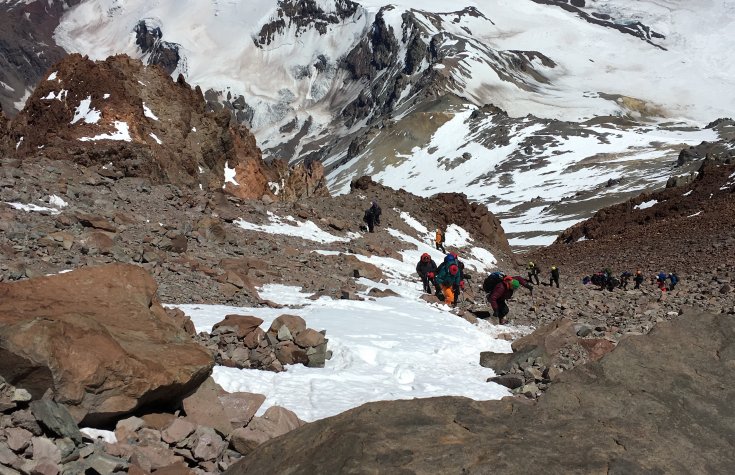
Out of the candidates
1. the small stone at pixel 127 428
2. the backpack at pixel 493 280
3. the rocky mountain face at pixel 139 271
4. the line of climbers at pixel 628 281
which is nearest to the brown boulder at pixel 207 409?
the rocky mountain face at pixel 139 271

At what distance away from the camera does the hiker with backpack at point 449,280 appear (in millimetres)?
19125

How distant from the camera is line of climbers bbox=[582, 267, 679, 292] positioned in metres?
25.1

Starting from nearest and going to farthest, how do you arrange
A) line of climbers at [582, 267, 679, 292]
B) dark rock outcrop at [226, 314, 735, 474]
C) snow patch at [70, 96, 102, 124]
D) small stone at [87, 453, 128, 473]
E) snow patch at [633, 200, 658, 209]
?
dark rock outcrop at [226, 314, 735, 474], small stone at [87, 453, 128, 473], line of climbers at [582, 267, 679, 292], snow patch at [70, 96, 102, 124], snow patch at [633, 200, 658, 209]

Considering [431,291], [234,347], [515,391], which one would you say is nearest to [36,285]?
[234,347]

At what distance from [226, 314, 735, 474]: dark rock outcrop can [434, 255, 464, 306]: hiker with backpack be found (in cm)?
1201

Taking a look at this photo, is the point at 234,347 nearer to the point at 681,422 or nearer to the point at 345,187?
the point at 681,422

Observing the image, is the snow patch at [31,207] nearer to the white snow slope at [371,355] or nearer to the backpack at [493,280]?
the white snow slope at [371,355]

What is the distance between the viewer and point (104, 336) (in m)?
6.53

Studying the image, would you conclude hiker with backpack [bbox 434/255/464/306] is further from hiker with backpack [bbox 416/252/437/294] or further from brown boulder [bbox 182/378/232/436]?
brown boulder [bbox 182/378/232/436]

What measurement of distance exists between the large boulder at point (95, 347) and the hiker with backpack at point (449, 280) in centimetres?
1190

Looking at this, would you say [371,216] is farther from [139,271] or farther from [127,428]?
[127,428]

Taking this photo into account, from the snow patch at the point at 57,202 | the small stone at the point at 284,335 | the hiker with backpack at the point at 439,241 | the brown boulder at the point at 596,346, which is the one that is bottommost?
the hiker with backpack at the point at 439,241

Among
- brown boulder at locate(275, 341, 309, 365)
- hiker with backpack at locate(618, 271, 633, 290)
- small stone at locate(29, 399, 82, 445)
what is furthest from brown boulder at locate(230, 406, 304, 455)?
hiker with backpack at locate(618, 271, 633, 290)

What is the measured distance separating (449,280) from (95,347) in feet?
45.9
